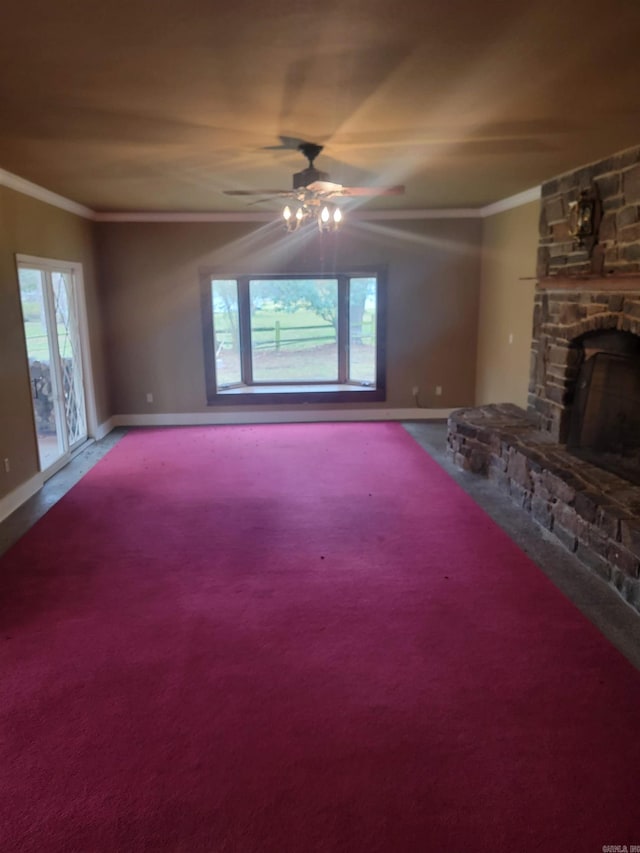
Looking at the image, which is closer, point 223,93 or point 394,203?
point 223,93

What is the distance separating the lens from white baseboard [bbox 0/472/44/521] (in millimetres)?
4371

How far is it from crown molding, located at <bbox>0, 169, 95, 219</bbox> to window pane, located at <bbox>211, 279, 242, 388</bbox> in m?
1.63

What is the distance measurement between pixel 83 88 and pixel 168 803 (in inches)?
113

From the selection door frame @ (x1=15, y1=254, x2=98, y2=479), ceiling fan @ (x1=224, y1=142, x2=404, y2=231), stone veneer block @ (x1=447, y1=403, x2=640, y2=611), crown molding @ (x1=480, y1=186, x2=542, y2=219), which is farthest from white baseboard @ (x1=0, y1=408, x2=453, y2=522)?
ceiling fan @ (x1=224, y1=142, x2=404, y2=231)

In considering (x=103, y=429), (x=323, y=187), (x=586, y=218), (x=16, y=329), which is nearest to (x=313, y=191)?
(x=323, y=187)

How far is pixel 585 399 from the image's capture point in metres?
4.36

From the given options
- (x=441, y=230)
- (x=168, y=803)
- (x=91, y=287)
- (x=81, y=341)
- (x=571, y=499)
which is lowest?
(x=168, y=803)

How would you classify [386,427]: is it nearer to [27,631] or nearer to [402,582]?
[402,582]

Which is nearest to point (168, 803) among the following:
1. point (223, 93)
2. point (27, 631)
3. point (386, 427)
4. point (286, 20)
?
point (27, 631)

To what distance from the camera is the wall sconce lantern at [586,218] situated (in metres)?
4.14

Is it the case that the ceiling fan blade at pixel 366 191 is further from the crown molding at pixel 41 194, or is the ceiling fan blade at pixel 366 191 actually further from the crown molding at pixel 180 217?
the crown molding at pixel 180 217

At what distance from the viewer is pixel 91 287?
21.6 ft

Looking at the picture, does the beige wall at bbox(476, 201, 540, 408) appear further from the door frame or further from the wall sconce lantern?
the door frame

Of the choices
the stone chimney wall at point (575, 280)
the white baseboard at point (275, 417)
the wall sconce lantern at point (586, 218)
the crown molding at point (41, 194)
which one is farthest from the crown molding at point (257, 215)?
the white baseboard at point (275, 417)
